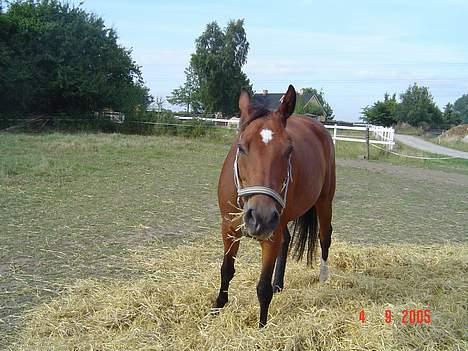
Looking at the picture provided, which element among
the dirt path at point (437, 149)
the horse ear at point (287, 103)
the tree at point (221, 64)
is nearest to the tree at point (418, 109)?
the tree at point (221, 64)

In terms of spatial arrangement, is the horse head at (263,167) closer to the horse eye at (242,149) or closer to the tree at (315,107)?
the horse eye at (242,149)

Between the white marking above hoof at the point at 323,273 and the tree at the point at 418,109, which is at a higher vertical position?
the tree at the point at 418,109

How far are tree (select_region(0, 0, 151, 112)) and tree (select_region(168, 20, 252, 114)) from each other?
16.9 metres

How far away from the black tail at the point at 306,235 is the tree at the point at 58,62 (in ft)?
66.2

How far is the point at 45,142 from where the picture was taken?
1451cm

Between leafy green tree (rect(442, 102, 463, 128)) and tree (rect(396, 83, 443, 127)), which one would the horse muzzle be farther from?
leafy green tree (rect(442, 102, 463, 128))

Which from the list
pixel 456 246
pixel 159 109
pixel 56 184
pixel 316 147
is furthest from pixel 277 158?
pixel 159 109

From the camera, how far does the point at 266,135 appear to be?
241 cm

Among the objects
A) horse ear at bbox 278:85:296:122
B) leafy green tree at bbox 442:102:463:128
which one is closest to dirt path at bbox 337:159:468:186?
horse ear at bbox 278:85:296:122

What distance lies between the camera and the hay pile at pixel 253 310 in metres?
2.59

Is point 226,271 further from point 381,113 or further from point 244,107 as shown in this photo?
point 381,113

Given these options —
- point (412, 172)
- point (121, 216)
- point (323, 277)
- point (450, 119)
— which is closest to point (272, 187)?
point (323, 277)

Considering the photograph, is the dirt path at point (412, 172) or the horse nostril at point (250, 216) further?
the dirt path at point (412, 172)

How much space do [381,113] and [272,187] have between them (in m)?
49.0
